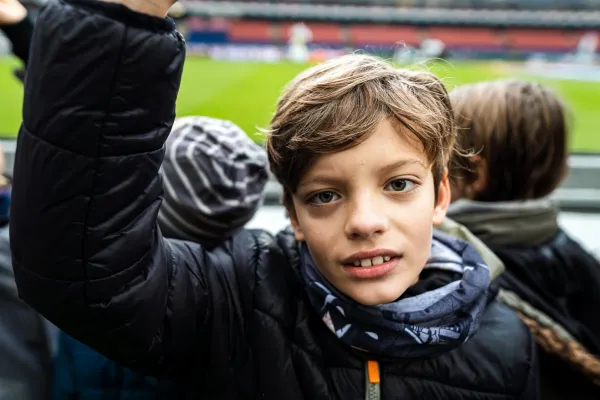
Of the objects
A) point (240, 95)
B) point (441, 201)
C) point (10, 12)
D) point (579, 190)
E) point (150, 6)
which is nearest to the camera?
point (150, 6)

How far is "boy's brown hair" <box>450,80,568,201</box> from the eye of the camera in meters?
1.05

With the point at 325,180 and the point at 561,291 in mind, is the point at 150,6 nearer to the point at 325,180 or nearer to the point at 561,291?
the point at 325,180

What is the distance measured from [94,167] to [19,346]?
0.35 meters

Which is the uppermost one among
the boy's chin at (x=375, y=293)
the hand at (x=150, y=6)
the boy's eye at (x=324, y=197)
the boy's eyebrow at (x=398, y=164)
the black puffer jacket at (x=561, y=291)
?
the hand at (x=150, y=6)

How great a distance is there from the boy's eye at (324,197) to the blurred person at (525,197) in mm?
364

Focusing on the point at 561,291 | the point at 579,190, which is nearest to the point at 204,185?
the point at 561,291

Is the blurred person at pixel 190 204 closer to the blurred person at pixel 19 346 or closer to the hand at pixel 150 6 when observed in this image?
the blurred person at pixel 19 346

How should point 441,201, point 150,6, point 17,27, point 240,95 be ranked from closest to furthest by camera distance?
point 150,6, point 441,201, point 17,27, point 240,95

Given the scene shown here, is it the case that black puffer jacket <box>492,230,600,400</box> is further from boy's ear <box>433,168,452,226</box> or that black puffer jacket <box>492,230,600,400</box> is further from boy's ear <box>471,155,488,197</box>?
boy's ear <box>433,168,452,226</box>

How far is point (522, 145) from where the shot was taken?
1056 millimetres

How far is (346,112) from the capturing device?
645 millimetres

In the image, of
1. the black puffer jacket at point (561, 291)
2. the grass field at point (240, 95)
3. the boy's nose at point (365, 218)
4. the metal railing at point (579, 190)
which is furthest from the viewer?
the grass field at point (240, 95)

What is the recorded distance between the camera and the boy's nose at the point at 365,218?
24.0 inches

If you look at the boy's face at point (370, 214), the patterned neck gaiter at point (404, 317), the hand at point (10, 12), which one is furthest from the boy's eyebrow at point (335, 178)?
the hand at point (10, 12)
